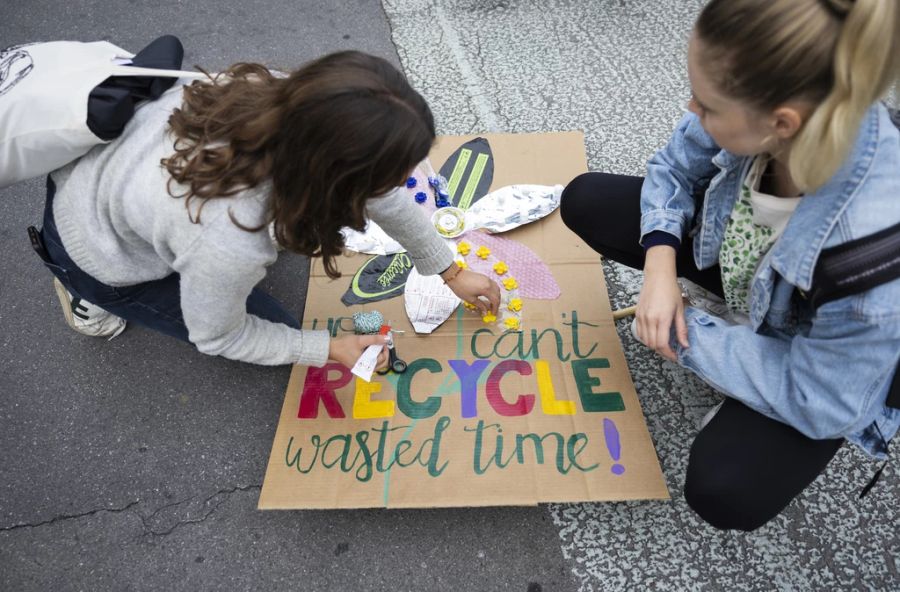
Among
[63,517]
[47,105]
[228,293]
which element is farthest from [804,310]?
[63,517]

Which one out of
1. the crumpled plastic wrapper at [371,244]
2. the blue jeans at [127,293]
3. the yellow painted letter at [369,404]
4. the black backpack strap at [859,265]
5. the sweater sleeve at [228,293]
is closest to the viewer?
the black backpack strap at [859,265]

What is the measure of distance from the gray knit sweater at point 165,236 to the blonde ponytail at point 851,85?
0.71 m

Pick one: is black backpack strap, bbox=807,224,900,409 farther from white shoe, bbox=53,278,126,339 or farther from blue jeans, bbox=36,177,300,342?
white shoe, bbox=53,278,126,339

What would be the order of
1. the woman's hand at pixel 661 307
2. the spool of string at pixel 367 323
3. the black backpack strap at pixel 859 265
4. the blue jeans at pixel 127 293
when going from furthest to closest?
the spool of string at pixel 367 323, the blue jeans at pixel 127 293, the woman's hand at pixel 661 307, the black backpack strap at pixel 859 265

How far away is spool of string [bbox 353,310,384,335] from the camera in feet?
4.58

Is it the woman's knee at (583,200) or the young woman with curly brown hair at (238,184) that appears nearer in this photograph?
the young woman with curly brown hair at (238,184)

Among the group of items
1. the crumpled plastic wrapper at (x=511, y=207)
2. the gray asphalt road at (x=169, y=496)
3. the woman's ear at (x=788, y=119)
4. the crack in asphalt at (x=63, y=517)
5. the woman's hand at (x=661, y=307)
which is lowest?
the crack in asphalt at (x=63, y=517)

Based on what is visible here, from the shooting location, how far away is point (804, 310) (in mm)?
978

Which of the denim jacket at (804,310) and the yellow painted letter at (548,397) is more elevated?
the denim jacket at (804,310)

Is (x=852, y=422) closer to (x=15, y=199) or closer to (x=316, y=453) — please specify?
(x=316, y=453)

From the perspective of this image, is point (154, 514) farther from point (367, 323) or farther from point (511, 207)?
point (511, 207)

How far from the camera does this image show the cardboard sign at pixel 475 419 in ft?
3.85

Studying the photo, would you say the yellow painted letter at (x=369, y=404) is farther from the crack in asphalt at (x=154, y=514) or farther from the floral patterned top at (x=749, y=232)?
the floral patterned top at (x=749, y=232)

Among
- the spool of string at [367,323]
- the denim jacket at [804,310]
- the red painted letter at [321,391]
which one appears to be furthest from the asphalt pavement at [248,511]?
the denim jacket at [804,310]
